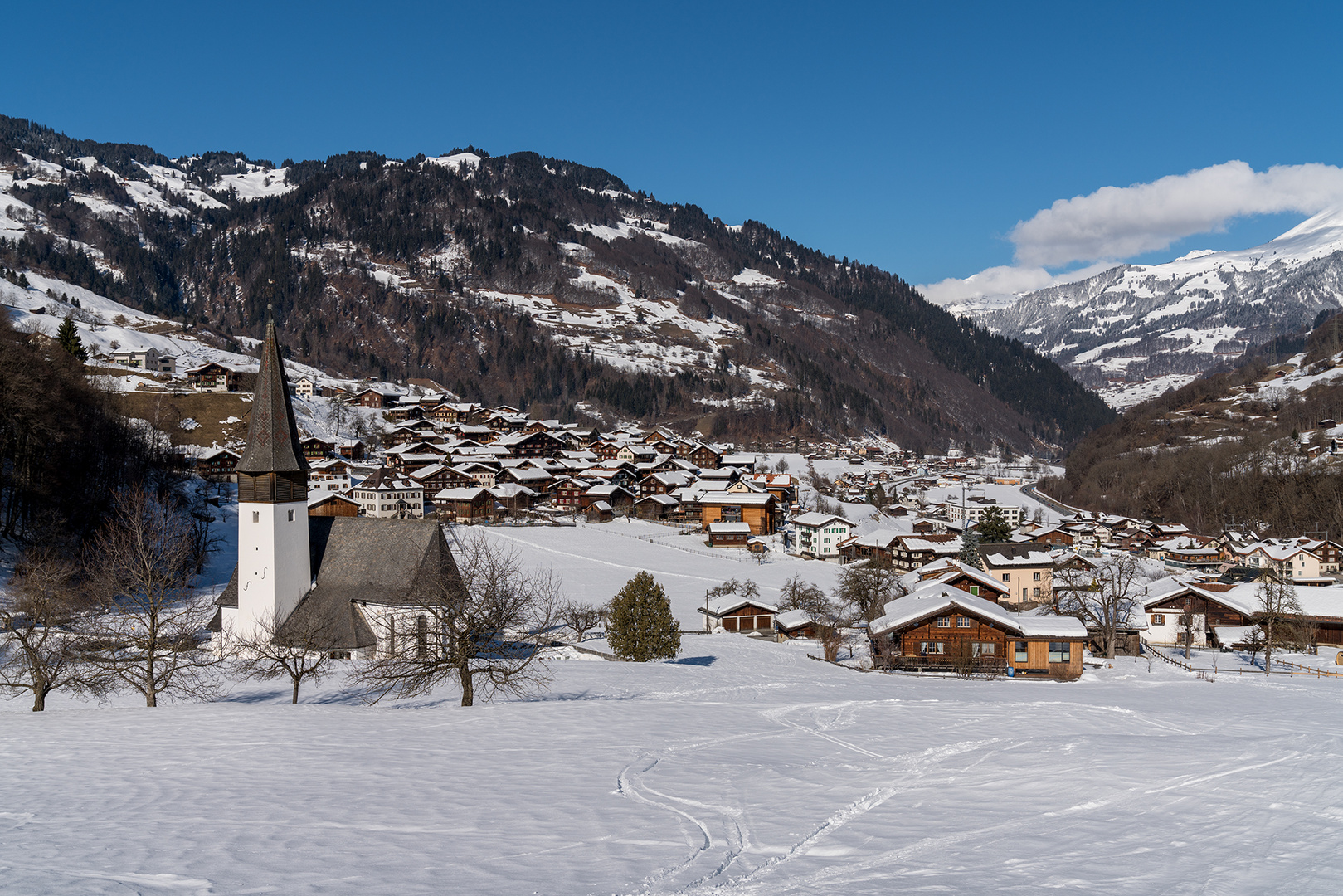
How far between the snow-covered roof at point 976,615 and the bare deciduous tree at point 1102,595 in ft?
22.1

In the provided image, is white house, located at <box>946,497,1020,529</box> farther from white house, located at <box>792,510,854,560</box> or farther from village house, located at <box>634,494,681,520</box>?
village house, located at <box>634,494,681,520</box>

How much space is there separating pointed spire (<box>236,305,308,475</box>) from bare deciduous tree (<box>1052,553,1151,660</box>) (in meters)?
38.7

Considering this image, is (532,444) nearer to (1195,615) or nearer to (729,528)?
(729,528)

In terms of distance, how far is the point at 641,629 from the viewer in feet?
120

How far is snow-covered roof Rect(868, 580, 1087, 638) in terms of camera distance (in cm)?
3625

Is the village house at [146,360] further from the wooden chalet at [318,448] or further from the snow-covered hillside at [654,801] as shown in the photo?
the snow-covered hillside at [654,801]

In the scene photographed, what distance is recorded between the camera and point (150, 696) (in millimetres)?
20234

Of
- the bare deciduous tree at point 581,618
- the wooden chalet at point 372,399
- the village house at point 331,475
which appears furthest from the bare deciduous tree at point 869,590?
the wooden chalet at point 372,399

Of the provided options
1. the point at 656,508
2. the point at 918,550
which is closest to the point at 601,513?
the point at 656,508

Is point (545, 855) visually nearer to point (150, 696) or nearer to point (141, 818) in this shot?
point (141, 818)

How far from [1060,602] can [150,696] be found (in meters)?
61.8

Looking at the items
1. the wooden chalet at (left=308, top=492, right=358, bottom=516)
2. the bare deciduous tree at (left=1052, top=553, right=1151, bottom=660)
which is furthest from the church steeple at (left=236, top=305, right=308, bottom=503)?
the wooden chalet at (left=308, top=492, right=358, bottom=516)

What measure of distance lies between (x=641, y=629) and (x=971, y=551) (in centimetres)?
4552

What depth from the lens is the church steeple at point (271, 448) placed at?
28453mm
